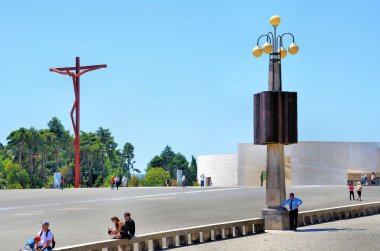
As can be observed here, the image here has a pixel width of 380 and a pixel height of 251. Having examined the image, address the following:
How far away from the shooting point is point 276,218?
27.2m

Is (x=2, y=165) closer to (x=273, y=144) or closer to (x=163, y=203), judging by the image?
(x=163, y=203)

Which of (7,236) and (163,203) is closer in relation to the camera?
(7,236)

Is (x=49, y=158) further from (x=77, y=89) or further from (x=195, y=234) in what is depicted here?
(x=195, y=234)

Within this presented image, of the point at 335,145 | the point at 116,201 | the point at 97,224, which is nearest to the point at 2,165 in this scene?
the point at 335,145

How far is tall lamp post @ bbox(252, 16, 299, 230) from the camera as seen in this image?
89.9ft

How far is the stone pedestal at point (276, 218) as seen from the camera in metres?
27.2

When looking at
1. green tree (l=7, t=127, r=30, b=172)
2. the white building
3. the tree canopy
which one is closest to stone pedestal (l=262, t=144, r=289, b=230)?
the white building

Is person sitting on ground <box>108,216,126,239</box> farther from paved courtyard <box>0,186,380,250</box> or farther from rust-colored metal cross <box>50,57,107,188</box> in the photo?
rust-colored metal cross <box>50,57,107,188</box>

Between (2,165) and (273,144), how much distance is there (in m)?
109

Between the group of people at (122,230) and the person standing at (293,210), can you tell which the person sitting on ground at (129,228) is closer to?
the group of people at (122,230)

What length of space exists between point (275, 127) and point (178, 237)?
22.4 ft

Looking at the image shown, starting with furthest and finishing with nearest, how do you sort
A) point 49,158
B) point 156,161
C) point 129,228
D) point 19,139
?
point 156,161 → point 49,158 → point 19,139 → point 129,228

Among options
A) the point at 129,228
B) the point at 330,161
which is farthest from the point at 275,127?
the point at 330,161

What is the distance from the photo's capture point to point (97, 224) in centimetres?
3114
